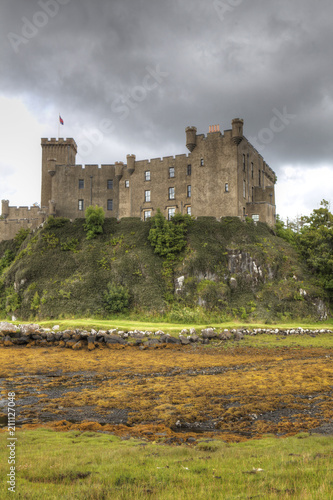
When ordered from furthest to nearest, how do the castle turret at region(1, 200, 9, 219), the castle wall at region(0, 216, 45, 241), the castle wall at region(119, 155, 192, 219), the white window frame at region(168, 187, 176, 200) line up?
the castle turret at region(1, 200, 9, 219)
the castle wall at region(0, 216, 45, 241)
the white window frame at region(168, 187, 176, 200)
the castle wall at region(119, 155, 192, 219)

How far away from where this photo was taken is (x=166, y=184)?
54188 mm

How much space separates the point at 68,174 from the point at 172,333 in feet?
119

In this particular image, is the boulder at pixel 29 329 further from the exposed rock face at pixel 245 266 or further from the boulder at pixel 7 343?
the exposed rock face at pixel 245 266

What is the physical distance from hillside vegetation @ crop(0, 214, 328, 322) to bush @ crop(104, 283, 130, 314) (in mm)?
98

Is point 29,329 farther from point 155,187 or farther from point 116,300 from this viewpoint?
point 155,187

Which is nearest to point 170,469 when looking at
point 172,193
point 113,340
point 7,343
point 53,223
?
point 113,340

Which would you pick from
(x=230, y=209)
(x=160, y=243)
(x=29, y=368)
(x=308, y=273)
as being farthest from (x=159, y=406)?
(x=230, y=209)

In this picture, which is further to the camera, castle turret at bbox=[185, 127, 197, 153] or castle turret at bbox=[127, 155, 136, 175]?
castle turret at bbox=[127, 155, 136, 175]

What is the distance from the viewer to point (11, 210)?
197 feet

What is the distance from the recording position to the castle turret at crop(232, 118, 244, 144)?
4872 cm

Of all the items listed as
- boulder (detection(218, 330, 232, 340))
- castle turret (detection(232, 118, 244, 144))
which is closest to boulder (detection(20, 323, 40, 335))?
boulder (detection(218, 330, 232, 340))

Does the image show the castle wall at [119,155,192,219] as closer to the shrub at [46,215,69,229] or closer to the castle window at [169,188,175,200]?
the castle window at [169,188,175,200]

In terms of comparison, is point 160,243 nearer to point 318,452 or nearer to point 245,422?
point 245,422

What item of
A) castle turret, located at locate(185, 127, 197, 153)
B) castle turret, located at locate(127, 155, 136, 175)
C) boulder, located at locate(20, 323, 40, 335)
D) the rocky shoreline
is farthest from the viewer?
castle turret, located at locate(127, 155, 136, 175)
